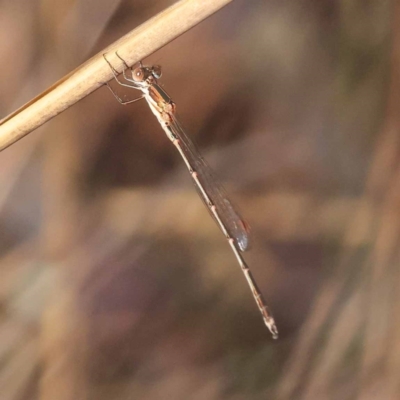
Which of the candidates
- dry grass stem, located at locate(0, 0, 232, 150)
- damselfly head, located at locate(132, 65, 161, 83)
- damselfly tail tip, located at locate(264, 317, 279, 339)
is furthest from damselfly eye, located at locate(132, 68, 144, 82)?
damselfly tail tip, located at locate(264, 317, 279, 339)

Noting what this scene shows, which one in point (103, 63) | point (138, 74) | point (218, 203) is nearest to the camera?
point (103, 63)

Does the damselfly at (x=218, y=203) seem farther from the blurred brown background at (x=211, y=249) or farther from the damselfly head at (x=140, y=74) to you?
the damselfly head at (x=140, y=74)

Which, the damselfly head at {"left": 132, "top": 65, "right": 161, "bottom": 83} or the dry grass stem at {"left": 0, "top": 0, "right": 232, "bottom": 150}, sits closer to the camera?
the dry grass stem at {"left": 0, "top": 0, "right": 232, "bottom": 150}

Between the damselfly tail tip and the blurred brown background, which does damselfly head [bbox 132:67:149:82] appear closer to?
the blurred brown background

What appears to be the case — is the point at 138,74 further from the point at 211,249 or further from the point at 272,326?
the point at 272,326

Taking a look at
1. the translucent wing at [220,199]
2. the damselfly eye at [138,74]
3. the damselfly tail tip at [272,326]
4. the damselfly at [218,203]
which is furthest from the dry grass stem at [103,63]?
the damselfly tail tip at [272,326]

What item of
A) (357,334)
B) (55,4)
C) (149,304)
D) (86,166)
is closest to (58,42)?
(55,4)

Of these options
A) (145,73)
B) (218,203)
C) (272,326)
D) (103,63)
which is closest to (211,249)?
(218,203)

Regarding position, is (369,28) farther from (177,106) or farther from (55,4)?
(55,4)

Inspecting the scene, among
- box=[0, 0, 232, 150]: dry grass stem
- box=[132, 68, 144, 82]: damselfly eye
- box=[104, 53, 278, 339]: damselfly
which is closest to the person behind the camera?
box=[0, 0, 232, 150]: dry grass stem
